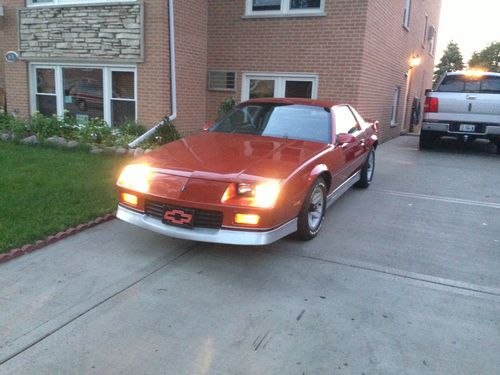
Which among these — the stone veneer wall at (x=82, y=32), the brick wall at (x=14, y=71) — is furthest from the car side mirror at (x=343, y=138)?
the brick wall at (x=14, y=71)

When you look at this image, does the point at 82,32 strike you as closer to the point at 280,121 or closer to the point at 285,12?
the point at 285,12

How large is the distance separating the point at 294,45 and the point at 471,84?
14.1ft

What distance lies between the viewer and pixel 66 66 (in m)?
10.5

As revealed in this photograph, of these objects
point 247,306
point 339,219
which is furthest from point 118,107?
point 247,306

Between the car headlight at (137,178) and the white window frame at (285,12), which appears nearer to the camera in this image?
the car headlight at (137,178)

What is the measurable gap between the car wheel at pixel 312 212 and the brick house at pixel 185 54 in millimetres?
5674

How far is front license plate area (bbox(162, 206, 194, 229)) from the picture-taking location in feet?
12.4

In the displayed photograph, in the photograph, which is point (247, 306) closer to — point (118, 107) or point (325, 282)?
point (325, 282)

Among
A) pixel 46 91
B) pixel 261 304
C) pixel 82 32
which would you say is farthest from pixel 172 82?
pixel 261 304

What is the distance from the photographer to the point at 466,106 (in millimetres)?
10203

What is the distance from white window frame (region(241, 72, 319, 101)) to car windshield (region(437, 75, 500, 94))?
3154mm

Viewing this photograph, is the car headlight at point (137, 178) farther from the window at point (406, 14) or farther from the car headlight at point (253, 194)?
the window at point (406, 14)

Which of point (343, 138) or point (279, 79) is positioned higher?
point (279, 79)

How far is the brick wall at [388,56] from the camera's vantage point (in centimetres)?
1016
